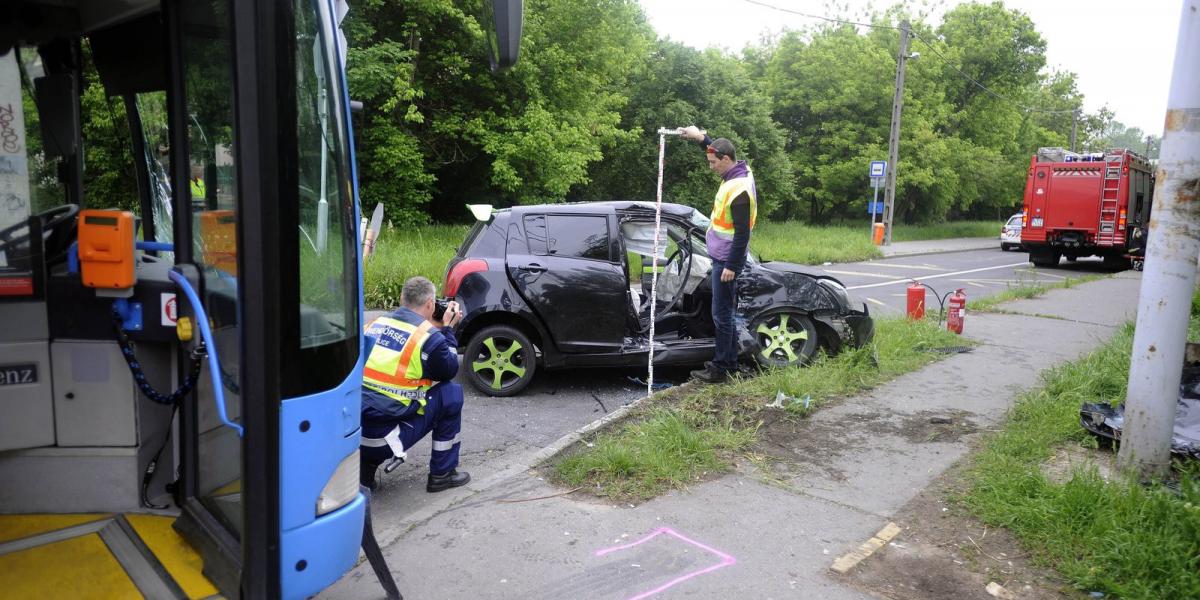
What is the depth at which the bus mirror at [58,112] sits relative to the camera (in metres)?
3.32

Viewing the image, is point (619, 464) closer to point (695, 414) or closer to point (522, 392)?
point (695, 414)

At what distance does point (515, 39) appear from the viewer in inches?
111

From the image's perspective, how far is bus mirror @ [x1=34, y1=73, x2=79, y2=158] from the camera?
3316 mm

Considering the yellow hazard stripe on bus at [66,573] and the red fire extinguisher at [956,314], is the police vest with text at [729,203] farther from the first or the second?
the yellow hazard stripe on bus at [66,573]

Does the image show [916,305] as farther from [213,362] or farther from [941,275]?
[941,275]

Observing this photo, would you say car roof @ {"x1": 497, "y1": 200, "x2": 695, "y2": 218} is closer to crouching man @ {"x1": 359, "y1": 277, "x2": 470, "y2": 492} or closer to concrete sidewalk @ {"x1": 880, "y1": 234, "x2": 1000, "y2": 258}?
crouching man @ {"x1": 359, "y1": 277, "x2": 470, "y2": 492}

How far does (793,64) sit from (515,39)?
116 ft

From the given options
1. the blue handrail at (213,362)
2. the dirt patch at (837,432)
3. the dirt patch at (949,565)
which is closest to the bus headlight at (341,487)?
the blue handrail at (213,362)

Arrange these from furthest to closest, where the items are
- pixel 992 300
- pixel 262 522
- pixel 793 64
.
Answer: pixel 793 64 < pixel 992 300 < pixel 262 522

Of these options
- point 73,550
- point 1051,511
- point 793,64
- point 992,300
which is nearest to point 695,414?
point 1051,511

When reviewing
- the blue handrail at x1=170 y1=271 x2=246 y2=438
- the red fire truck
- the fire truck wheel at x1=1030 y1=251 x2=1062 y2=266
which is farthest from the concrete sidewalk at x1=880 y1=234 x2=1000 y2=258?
the blue handrail at x1=170 y1=271 x2=246 y2=438

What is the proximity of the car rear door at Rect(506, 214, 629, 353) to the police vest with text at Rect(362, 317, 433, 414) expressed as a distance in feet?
7.57

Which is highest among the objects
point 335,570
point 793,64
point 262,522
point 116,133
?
point 793,64

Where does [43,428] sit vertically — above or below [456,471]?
above
